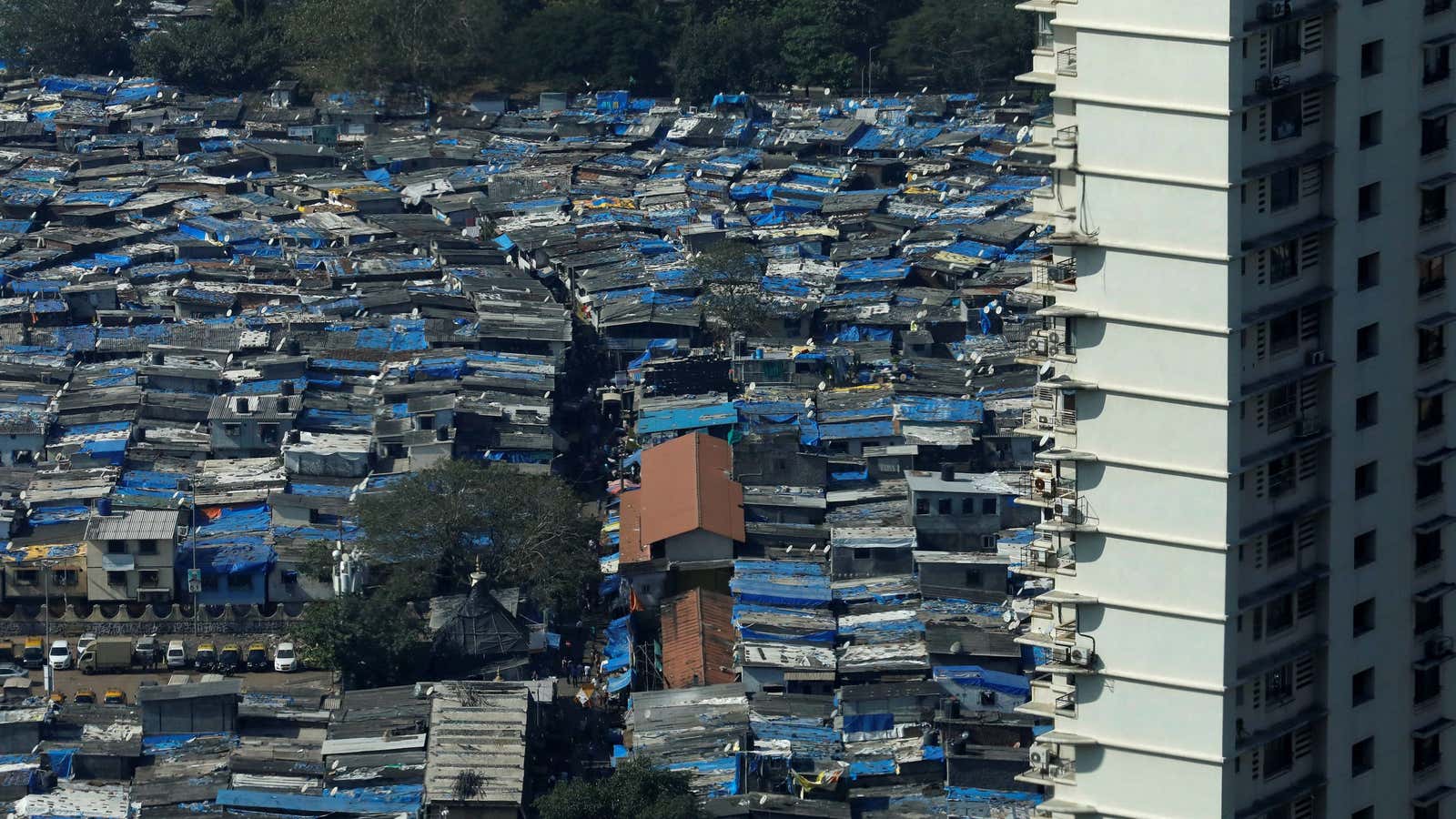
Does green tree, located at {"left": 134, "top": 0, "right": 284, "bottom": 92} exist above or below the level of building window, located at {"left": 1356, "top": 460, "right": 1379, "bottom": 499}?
above

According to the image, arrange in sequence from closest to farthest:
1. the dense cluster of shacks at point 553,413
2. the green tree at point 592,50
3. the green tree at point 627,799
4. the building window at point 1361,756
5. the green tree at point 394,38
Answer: the building window at point 1361,756 < the green tree at point 627,799 < the dense cluster of shacks at point 553,413 < the green tree at point 394,38 < the green tree at point 592,50

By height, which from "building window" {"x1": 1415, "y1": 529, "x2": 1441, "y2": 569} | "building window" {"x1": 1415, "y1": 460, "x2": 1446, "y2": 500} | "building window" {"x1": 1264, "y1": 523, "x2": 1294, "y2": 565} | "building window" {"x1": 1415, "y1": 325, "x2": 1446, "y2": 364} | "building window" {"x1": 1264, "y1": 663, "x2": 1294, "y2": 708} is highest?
"building window" {"x1": 1415, "y1": 325, "x2": 1446, "y2": 364}

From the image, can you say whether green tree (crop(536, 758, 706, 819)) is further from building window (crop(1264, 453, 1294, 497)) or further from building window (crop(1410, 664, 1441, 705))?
building window (crop(1264, 453, 1294, 497))

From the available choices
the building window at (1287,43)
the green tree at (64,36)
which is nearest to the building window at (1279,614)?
the building window at (1287,43)

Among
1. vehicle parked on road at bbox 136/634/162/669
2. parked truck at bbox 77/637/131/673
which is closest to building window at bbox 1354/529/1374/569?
vehicle parked on road at bbox 136/634/162/669

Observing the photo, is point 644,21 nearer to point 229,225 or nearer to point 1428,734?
point 229,225

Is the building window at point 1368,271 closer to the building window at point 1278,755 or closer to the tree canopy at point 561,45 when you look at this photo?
the building window at point 1278,755
